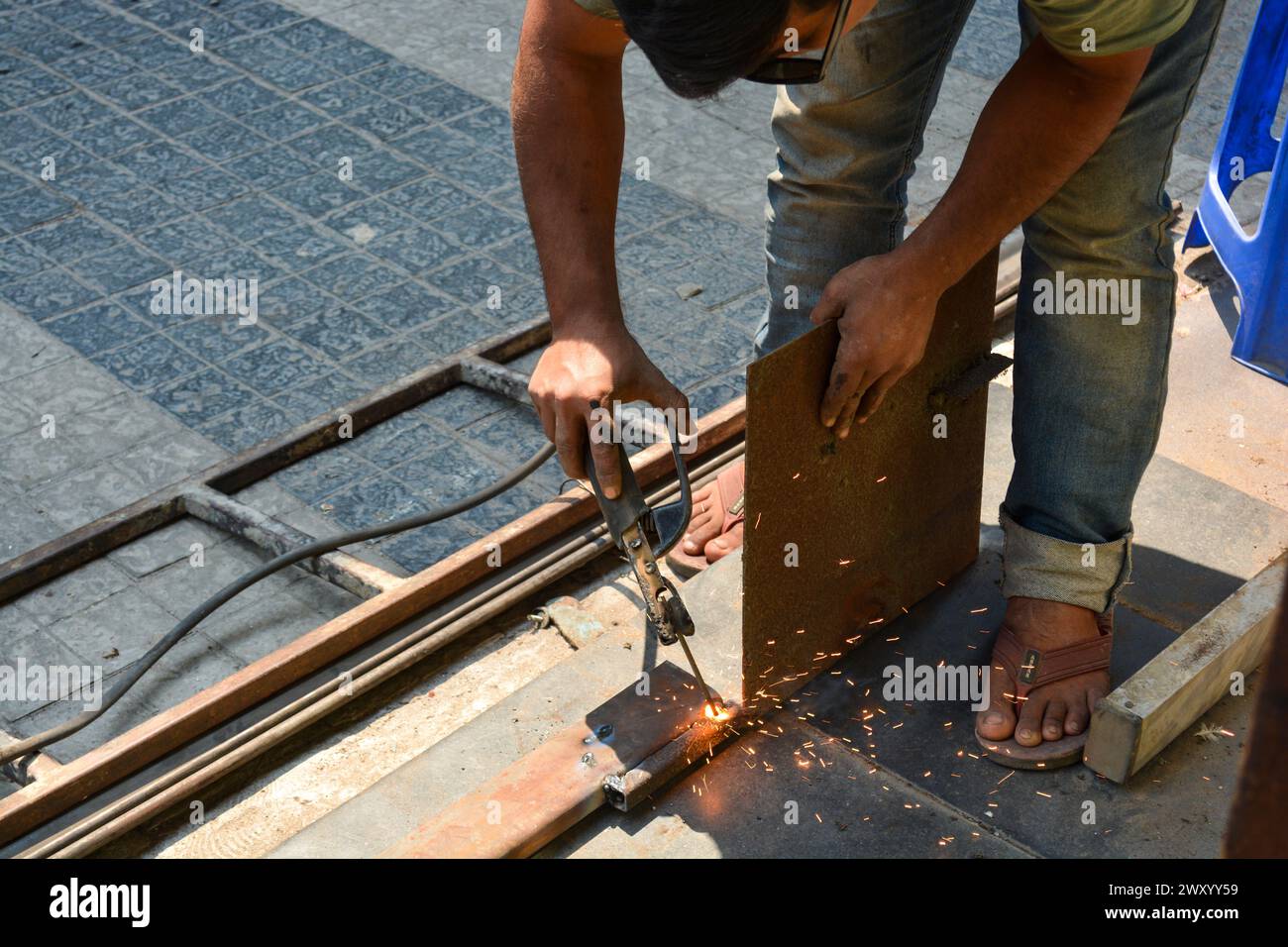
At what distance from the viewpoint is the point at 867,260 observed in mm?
2344

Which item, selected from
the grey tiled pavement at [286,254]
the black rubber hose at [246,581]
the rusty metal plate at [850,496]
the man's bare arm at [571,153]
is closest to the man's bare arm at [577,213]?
the man's bare arm at [571,153]

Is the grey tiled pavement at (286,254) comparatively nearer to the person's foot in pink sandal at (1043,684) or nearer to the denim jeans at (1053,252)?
the denim jeans at (1053,252)

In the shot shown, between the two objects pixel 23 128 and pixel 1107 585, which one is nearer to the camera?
pixel 1107 585

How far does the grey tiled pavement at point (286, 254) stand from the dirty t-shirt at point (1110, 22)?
6.02ft

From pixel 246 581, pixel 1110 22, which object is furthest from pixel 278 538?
pixel 1110 22

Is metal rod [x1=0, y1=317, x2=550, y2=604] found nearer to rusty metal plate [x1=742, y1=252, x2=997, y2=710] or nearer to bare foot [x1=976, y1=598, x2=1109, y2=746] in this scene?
rusty metal plate [x1=742, y1=252, x2=997, y2=710]

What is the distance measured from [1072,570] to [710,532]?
798 millimetres

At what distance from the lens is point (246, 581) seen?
10.3 ft

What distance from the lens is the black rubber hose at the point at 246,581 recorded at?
279 cm

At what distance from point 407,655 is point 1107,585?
4.47 feet

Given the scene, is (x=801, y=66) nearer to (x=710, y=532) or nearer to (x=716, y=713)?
(x=716, y=713)

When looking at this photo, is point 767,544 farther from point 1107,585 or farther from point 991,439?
point 991,439

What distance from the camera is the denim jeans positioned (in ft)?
8.13
